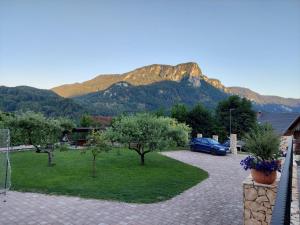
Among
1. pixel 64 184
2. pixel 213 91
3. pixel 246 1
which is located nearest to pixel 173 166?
pixel 64 184

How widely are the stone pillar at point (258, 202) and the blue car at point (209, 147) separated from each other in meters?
18.2

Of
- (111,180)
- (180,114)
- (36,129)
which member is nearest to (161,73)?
(180,114)

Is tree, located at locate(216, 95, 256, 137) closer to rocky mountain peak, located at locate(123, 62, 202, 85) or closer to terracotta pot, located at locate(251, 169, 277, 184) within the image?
terracotta pot, located at locate(251, 169, 277, 184)

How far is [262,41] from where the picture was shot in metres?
23.3

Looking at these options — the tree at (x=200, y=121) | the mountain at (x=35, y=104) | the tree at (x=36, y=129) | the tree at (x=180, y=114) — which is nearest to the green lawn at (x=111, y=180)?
the tree at (x=36, y=129)

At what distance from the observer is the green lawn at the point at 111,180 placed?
32.4 feet

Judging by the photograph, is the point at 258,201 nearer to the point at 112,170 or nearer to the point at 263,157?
the point at 263,157

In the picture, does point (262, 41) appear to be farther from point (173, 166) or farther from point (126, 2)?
point (173, 166)

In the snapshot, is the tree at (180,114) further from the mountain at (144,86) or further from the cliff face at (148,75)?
the cliff face at (148,75)

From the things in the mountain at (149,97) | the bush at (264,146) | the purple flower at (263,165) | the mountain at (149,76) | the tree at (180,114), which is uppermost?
the mountain at (149,76)

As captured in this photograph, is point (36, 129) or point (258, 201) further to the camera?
point (36, 129)

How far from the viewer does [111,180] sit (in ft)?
39.1

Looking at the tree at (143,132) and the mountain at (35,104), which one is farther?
the mountain at (35,104)

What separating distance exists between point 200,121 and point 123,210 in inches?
1327
